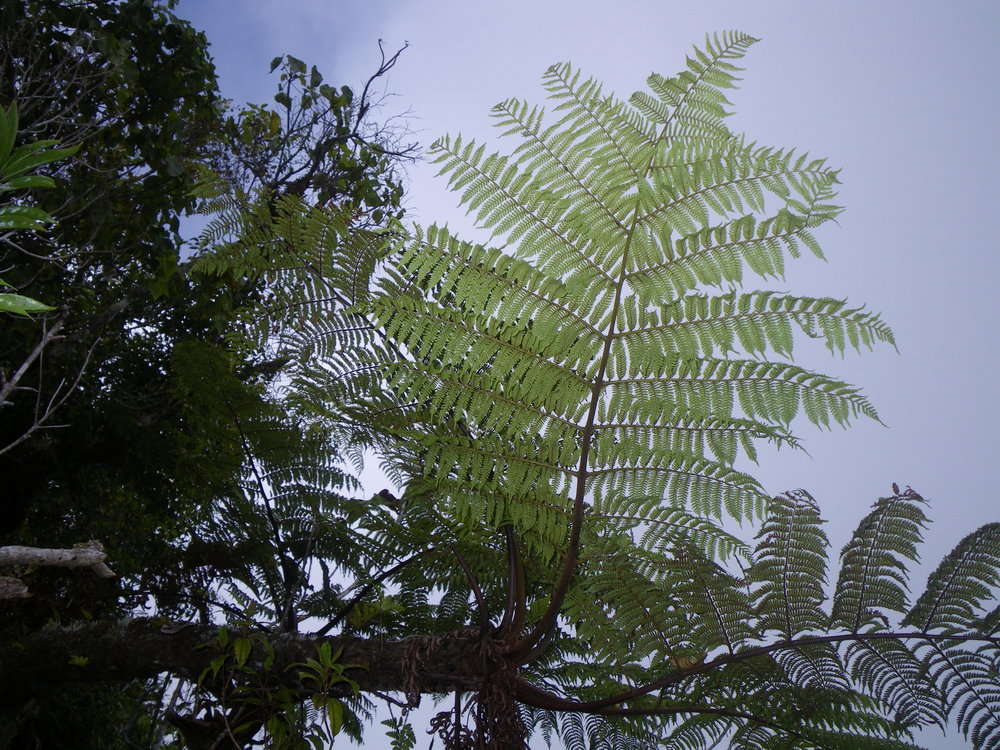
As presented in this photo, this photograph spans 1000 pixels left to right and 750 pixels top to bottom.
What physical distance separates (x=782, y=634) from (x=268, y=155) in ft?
14.9

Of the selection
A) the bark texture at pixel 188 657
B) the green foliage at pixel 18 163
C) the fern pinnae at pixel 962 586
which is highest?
the green foliage at pixel 18 163

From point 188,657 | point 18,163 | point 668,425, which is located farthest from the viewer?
point 188,657

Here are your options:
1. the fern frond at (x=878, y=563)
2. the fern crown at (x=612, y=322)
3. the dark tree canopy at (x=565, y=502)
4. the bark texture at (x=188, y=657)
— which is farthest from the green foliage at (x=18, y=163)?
the fern frond at (x=878, y=563)

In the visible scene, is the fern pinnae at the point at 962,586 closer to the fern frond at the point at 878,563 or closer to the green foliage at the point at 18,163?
→ the fern frond at the point at 878,563

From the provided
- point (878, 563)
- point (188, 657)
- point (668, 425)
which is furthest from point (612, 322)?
point (188, 657)

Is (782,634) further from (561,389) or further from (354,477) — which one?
(354,477)

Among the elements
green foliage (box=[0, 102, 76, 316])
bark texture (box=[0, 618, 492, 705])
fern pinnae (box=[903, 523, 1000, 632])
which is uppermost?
green foliage (box=[0, 102, 76, 316])

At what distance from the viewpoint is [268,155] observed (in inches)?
195

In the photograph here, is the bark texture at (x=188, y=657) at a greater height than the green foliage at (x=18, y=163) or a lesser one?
lesser

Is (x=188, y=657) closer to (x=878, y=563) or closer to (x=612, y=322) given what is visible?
(x=612, y=322)

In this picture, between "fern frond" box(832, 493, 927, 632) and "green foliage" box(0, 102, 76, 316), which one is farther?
"fern frond" box(832, 493, 927, 632)

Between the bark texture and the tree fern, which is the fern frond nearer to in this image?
the tree fern

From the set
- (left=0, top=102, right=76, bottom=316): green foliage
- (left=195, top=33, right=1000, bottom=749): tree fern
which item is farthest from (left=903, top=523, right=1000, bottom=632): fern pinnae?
(left=0, top=102, right=76, bottom=316): green foliage

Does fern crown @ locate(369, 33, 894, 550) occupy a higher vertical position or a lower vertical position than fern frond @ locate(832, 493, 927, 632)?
higher
